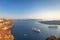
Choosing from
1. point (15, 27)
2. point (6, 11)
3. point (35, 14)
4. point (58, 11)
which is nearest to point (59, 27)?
point (58, 11)

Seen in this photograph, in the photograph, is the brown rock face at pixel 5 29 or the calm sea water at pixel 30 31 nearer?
the brown rock face at pixel 5 29

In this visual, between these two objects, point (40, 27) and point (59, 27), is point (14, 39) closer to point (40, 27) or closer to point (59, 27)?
point (40, 27)

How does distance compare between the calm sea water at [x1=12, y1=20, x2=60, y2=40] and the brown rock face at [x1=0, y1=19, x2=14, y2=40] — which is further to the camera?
the calm sea water at [x1=12, y1=20, x2=60, y2=40]

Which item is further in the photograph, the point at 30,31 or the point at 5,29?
the point at 30,31
